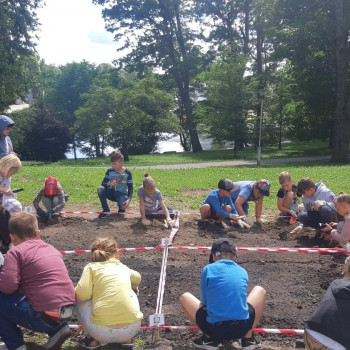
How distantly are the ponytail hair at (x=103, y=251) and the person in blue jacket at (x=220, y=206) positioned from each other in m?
3.67

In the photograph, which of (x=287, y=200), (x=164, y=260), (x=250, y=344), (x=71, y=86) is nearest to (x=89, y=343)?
(x=250, y=344)

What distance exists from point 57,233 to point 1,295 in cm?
376

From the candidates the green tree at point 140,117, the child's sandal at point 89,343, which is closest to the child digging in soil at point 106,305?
the child's sandal at point 89,343

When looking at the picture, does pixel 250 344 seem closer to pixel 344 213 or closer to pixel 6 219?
pixel 344 213

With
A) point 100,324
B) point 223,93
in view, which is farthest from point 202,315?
point 223,93

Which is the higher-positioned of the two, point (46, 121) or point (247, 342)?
point (46, 121)

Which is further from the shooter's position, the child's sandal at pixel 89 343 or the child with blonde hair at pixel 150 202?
the child with blonde hair at pixel 150 202

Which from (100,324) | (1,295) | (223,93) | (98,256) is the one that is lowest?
(100,324)

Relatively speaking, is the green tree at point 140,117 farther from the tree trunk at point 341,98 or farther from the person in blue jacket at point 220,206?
the person in blue jacket at point 220,206

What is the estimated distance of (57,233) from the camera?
23.5ft

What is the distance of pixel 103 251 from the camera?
12.2ft

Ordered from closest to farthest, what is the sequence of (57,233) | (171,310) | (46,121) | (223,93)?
(171,310) < (57,233) < (223,93) < (46,121)

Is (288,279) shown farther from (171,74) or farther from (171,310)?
(171,74)

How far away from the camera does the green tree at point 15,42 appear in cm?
2106
